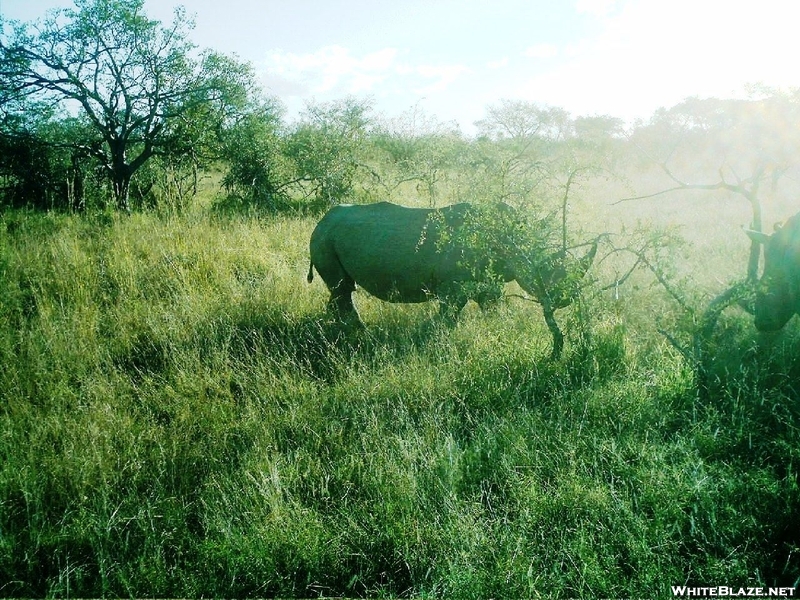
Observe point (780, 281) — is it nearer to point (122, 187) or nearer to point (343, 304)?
point (343, 304)

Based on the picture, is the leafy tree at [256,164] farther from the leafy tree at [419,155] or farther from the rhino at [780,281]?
the rhino at [780,281]

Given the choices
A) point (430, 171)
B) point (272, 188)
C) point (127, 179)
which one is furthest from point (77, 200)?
point (430, 171)

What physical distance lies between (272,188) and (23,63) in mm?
5079

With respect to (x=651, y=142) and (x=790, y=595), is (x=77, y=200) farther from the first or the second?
(x=651, y=142)

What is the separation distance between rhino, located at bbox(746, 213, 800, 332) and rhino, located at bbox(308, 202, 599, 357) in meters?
1.30

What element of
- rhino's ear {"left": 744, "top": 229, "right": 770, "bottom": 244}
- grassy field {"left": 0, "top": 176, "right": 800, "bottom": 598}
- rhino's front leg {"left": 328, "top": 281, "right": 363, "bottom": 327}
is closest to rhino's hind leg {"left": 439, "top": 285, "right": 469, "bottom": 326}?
grassy field {"left": 0, "top": 176, "right": 800, "bottom": 598}

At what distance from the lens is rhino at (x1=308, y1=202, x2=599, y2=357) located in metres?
4.94

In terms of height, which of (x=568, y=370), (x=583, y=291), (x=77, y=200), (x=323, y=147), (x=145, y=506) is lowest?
(x=145, y=506)

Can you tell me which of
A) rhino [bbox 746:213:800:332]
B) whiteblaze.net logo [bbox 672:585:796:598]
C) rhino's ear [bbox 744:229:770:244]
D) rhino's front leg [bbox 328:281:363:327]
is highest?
rhino's ear [bbox 744:229:770:244]

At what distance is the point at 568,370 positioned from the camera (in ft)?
14.8

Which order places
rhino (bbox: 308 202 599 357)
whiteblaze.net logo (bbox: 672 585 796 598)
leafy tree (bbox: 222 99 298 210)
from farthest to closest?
leafy tree (bbox: 222 99 298 210) → rhino (bbox: 308 202 599 357) → whiteblaze.net logo (bbox: 672 585 796 598)

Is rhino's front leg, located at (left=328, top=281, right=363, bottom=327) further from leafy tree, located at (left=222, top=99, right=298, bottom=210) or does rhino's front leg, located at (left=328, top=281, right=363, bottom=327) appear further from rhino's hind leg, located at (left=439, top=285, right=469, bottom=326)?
leafy tree, located at (left=222, top=99, right=298, bottom=210)

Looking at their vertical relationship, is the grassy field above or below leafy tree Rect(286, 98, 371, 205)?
below

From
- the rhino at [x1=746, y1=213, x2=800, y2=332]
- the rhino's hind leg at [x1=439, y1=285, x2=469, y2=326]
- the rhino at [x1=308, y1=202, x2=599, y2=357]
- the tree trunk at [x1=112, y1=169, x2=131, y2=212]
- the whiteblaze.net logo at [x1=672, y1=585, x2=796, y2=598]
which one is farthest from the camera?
the tree trunk at [x1=112, y1=169, x2=131, y2=212]
